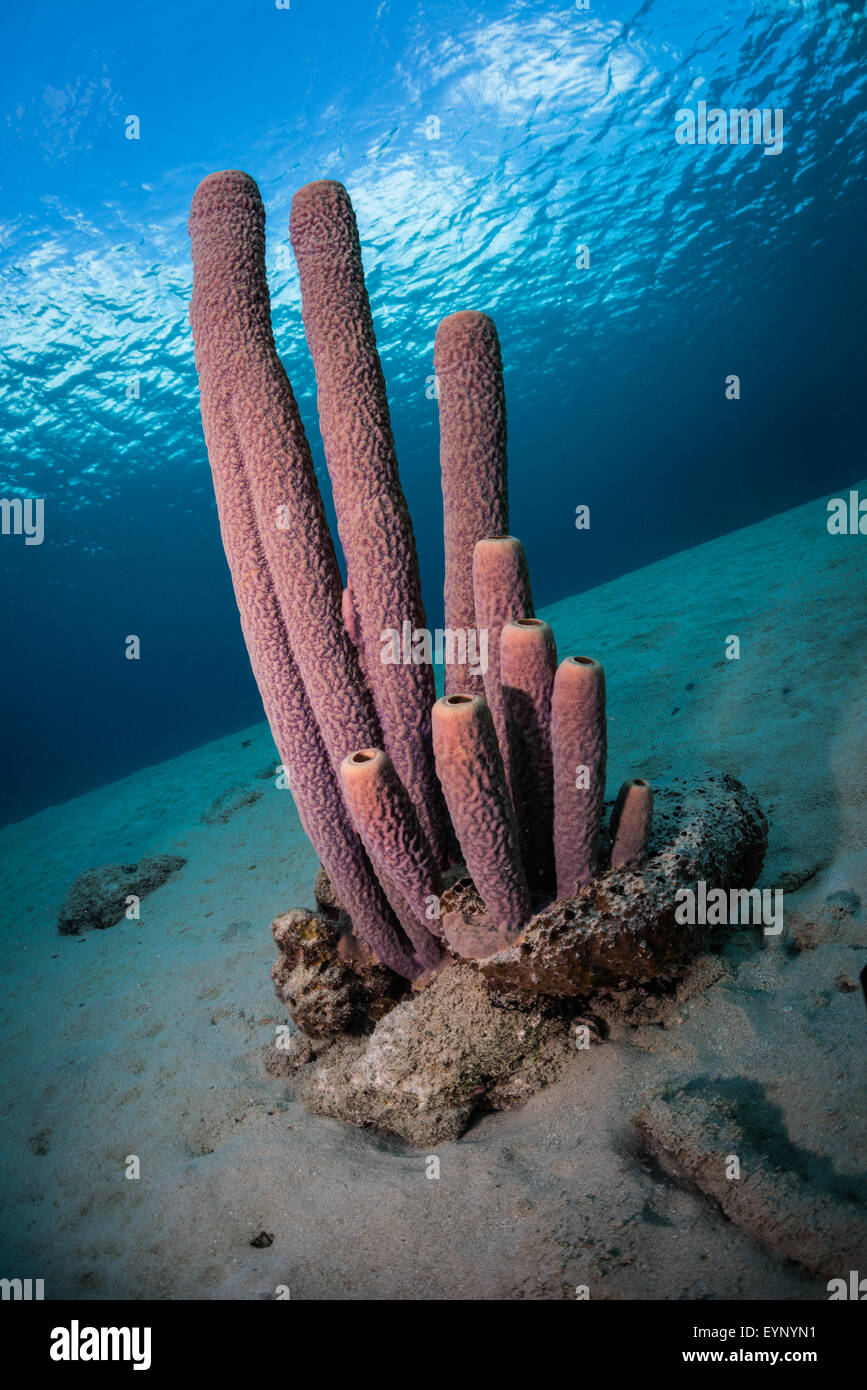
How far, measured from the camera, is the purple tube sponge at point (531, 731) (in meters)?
2.22

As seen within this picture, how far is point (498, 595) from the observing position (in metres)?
2.30

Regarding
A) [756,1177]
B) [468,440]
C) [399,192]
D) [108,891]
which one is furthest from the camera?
[399,192]

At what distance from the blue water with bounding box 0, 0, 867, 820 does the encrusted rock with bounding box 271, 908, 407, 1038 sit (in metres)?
11.6

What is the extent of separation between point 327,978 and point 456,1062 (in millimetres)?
763

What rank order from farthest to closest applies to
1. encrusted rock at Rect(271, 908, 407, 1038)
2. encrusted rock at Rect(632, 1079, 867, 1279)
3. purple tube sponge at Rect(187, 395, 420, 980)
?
1. encrusted rock at Rect(271, 908, 407, 1038)
2. purple tube sponge at Rect(187, 395, 420, 980)
3. encrusted rock at Rect(632, 1079, 867, 1279)

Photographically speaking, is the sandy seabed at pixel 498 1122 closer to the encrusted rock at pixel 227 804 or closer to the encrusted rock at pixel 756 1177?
the encrusted rock at pixel 756 1177

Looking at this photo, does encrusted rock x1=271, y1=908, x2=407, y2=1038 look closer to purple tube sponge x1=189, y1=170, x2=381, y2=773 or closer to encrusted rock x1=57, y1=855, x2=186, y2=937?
purple tube sponge x1=189, y1=170, x2=381, y2=773

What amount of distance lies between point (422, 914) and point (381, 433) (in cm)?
192

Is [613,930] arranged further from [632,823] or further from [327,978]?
[327,978]

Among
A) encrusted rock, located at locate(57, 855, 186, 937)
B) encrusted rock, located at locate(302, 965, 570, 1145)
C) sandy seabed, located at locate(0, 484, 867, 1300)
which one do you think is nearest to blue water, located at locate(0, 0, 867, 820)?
sandy seabed, located at locate(0, 484, 867, 1300)

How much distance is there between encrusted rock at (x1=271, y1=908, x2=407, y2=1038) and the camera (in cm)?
273

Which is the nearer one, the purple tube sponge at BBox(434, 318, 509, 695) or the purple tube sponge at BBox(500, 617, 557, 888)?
the purple tube sponge at BBox(500, 617, 557, 888)

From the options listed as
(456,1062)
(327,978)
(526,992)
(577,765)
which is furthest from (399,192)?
(456,1062)

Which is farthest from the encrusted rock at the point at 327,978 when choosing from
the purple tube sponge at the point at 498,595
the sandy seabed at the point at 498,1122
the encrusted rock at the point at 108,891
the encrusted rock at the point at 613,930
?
the encrusted rock at the point at 108,891
